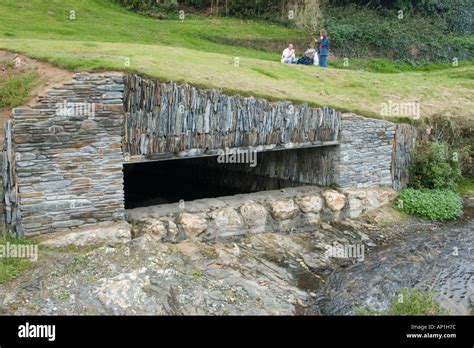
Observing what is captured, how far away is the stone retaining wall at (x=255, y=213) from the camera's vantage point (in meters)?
11.5

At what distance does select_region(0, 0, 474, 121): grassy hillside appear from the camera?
1313 cm

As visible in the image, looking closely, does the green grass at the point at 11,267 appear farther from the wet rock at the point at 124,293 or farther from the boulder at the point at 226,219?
the boulder at the point at 226,219

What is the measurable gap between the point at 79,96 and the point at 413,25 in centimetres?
2561

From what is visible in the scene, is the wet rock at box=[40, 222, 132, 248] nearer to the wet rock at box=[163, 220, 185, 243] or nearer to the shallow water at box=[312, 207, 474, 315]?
the wet rock at box=[163, 220, 185, 243]

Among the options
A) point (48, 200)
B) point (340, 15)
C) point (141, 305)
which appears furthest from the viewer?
point (340, 15)

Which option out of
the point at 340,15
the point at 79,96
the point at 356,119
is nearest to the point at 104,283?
the point at 79,96

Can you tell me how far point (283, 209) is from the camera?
1308 centimetres

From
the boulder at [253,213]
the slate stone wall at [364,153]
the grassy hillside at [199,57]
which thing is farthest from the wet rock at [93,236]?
the slate stone wall at [364,153]

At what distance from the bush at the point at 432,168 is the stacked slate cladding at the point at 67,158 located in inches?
349

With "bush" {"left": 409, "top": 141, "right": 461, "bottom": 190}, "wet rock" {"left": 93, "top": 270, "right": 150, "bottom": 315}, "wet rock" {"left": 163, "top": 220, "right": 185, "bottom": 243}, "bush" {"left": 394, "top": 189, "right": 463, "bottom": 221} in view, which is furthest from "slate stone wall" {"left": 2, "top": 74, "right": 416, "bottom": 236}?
Result: "bush" {"left": 409, "top": 141, "right": 461, "bottom": 190}

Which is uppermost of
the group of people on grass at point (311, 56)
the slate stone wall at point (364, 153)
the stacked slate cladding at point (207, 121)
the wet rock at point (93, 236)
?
the group of people on grass at point (311, 56)

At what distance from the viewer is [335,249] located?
1266cm
